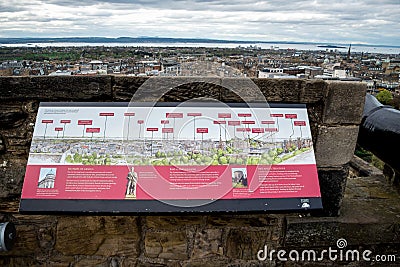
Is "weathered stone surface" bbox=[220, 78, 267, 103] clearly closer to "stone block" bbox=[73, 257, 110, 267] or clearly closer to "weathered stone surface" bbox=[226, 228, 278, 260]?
"weathered stone surface" bbox=[226, 228, 278, 260]

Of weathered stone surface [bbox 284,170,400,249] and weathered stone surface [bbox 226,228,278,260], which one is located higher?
weathered stone surface [bbox 284,170,400,249]

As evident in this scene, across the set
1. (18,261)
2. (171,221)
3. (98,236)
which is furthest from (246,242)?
(18,261)

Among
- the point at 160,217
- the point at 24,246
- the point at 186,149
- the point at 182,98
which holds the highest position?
Result: the point at 182,98

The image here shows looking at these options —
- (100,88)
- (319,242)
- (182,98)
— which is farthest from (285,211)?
(100,88)

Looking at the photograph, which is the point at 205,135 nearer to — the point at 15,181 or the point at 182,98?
the point at 182,98

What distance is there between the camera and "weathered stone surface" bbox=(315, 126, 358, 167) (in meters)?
2.45

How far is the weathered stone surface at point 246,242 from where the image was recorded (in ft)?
8.14

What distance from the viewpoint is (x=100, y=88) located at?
231 centimetres

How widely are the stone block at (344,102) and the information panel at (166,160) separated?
0.23 meters

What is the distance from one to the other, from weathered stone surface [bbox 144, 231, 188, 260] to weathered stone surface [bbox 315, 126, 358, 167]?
41.6 inches

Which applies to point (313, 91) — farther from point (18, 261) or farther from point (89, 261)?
point (18, 261)

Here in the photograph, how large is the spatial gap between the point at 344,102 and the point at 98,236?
1830 millimetres

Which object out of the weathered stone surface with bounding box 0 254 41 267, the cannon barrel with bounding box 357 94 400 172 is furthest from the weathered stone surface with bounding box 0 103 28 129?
the cannon barrel with bounding box 357 94 400 172

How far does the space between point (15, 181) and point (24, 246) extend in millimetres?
442
